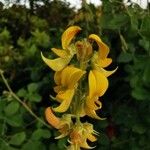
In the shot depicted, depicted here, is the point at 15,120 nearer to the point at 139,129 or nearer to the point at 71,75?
the point at 139,129

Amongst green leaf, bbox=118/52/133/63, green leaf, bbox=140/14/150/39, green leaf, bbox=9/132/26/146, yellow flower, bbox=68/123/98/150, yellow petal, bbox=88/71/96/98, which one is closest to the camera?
yellow petal, bbox=88/71/96/98

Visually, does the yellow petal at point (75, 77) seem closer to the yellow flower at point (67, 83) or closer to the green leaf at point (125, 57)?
the yellow flower at point (67, 83)

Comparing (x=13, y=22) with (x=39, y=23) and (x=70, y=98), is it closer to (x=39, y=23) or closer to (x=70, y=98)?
(x=39, y=23)

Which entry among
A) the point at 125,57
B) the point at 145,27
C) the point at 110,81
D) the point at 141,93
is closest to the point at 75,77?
the point at 145,27

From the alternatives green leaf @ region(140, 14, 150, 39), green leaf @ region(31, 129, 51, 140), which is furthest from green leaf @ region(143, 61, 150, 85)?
green leaf @ region(31, 129, 51, 140)

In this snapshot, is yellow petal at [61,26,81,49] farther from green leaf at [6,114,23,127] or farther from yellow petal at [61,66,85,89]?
green leaf at [6,114,23,127]

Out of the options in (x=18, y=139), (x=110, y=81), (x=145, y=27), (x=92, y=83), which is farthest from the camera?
(x=110, y=81)

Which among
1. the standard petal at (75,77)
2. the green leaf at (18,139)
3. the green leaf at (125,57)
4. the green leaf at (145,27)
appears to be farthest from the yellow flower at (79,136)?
the green leaf at (125,57)
